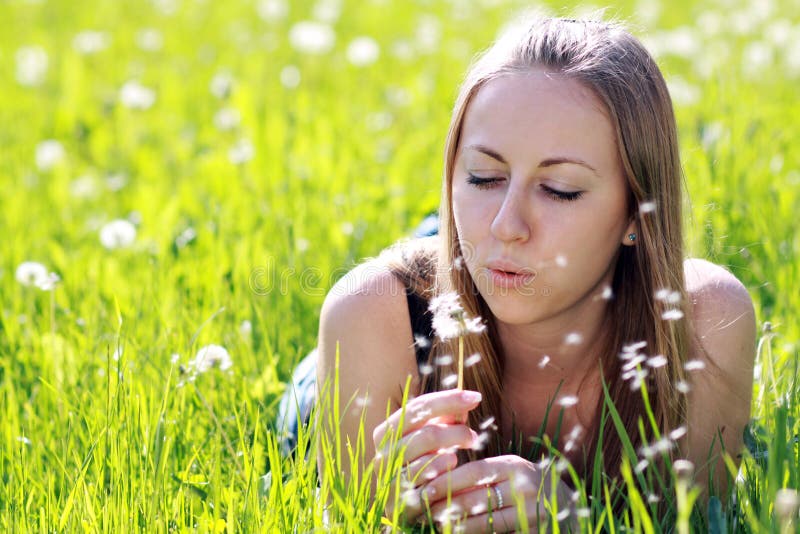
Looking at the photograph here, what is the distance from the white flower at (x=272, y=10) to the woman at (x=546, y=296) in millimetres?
3740

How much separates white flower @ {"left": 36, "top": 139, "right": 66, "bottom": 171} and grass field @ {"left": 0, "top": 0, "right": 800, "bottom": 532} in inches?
0.4

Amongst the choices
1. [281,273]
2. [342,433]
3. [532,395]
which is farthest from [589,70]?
[281,273]

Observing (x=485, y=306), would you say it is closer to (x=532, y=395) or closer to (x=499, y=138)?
(x=532, y=395)

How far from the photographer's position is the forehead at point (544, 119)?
1.65 m

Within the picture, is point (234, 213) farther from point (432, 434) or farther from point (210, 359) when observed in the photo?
point (432, 434)

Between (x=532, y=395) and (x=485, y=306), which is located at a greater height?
(x=485, y=306)

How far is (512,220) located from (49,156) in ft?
8.30

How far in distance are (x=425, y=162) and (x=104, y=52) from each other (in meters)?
2.25

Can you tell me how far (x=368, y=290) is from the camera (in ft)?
6.17

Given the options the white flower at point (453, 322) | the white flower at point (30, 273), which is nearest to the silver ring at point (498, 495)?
the white flower at point (453, 322)

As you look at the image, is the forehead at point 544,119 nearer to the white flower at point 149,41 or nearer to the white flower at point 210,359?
the white flower at point 210,359

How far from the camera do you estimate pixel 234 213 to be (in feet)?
9.77

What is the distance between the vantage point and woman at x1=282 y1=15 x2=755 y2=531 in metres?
1.60

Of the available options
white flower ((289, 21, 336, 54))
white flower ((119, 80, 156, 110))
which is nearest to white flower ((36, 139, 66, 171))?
white flower ((119, 80, 156, 110))
